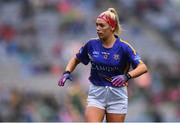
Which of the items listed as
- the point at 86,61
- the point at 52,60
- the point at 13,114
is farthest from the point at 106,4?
the point at 86,61

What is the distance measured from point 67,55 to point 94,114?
11.6m

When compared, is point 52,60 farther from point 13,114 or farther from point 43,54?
point 13,114

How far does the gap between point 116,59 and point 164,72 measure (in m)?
11.4

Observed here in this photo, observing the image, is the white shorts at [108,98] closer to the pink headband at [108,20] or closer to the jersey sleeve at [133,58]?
the jersey sleeve at [133,58]

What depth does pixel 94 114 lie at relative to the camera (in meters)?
9.74

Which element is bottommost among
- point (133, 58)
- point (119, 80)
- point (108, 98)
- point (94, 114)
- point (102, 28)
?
point (94, 114)

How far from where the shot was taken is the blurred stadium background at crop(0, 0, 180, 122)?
1866 cm

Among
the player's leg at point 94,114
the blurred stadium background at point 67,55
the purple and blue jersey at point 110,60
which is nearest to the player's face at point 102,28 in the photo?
A: the purple and blue jersey at point 110,60

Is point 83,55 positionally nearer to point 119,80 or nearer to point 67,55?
point 119,80

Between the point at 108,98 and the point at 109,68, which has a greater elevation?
the point at 109,68

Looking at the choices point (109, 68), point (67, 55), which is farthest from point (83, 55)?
point (67, 55)

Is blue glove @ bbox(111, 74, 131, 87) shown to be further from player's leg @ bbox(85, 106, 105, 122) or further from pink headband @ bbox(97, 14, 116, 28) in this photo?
pink headband @ bbox(97, 14, 116, 28)

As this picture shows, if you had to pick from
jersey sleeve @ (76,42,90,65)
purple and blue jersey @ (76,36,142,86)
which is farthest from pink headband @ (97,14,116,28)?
jersey sleeve @ (76,42,90,65)

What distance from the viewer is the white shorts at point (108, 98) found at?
9852mm
